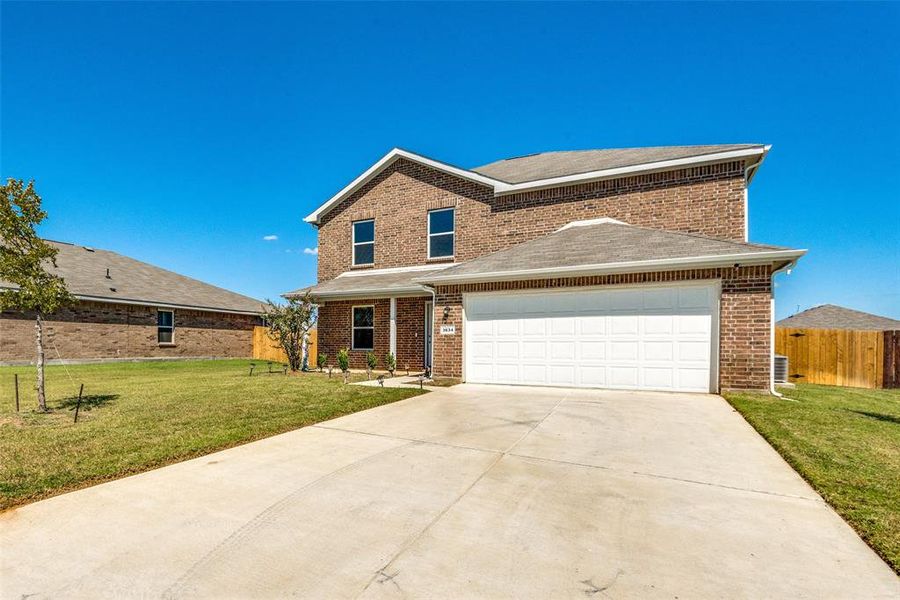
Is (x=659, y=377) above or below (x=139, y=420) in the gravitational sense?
above

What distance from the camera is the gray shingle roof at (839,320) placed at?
20641mm

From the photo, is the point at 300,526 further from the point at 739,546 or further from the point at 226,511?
the point at 739,546

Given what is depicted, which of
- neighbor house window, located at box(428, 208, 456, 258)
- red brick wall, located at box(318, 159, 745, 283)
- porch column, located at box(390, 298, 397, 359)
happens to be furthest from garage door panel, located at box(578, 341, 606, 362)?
porch column, located at box(390, 298, 397, 359)

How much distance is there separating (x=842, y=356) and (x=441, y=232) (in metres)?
13.2

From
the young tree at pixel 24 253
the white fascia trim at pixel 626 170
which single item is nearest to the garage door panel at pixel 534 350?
the white fascia trim at pixel 626 170

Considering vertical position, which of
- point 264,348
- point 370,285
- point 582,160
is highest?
point 582,160

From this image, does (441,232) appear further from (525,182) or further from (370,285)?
(525,182)

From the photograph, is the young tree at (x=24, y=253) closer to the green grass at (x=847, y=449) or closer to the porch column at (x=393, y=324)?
the porch column at (x=393, y=324)

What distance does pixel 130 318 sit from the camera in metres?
19.5

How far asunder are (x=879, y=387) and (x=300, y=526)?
16.9 meters

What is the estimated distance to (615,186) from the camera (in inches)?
483

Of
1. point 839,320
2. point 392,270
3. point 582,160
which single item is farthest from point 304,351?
point 839,320

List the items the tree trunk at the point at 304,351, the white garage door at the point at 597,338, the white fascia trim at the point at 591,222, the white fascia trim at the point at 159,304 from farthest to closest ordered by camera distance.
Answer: the white fascia trim at the point at 159,304 < the tree trunk at the point at 304,351 < the white fascia trim at the point at 591,222 < the white garage door at the point at 597,338

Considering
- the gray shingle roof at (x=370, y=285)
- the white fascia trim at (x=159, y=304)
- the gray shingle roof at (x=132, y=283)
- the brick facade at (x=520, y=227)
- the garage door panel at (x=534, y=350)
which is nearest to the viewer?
the brick facade at (x=520, y=227)
